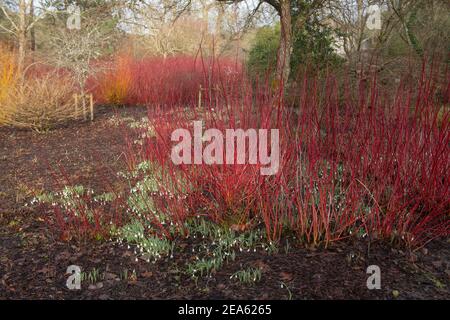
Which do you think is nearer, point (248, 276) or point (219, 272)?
point (248, 276)

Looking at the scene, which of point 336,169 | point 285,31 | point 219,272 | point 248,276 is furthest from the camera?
point 285,31

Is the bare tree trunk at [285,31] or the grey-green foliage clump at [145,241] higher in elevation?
the bare tree trunk at [285,31]

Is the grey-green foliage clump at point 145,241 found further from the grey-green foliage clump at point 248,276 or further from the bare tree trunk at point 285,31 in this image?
the bare tree trunk at point 285,31

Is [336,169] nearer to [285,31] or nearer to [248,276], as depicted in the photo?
[248,276]

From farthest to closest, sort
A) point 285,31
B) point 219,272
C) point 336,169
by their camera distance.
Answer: point 285,31, point 336,169, point 219,272

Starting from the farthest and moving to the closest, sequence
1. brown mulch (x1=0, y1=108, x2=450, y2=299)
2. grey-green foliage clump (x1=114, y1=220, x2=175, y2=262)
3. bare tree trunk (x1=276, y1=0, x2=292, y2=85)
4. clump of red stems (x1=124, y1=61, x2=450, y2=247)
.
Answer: bare tree trunk (x1=276, y1=0, x2=292, y2=85)
grey-green foliage clump (x1=114, y1=220, x2=175, y2=262)
clump of red stems (x1=124, y1=61, x2=450, y2=247)
brown mulch (x1=0, y1=108, x2=450, y2=299)

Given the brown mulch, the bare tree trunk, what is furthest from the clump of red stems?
the bare tree trunk

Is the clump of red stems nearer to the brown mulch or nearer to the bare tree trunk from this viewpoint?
the brown mulch

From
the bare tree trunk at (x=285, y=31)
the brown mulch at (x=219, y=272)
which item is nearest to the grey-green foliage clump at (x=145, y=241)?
the brown mulch at (x=219, y=272)

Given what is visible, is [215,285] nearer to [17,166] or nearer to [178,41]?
[17,166]

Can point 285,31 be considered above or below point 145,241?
above

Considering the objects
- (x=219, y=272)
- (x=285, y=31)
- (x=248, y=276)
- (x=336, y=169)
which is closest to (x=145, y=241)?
(x=219, y=272)

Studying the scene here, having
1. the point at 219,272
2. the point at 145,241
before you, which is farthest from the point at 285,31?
the point at 219,272

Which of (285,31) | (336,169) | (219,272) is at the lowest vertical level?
(219,272)
